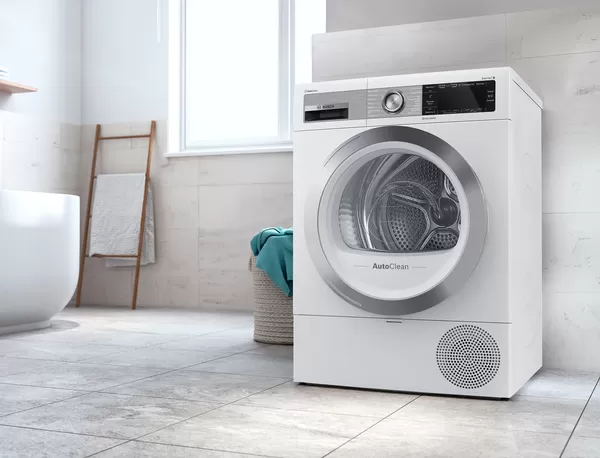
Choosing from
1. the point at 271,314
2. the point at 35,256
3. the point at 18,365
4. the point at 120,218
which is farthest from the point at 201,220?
the point at 18,365

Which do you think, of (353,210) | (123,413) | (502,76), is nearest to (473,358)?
(353,210)

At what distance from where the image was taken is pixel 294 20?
4.33 metres

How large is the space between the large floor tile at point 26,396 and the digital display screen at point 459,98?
48.5 inches

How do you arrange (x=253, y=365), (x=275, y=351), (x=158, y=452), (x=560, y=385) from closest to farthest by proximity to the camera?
1. (x=158, y=452)
2. (x=560, y=385)
3. (x=253, y=365)
4. (x=275, y=351)

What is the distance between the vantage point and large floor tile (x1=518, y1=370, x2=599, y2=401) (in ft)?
6.78

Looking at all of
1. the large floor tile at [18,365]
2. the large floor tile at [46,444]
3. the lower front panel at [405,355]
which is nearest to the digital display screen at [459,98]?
the lower front panel at [405,355]

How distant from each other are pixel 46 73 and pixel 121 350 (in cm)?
241

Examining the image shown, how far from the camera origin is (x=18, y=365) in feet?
8.14

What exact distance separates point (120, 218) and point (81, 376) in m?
2.35

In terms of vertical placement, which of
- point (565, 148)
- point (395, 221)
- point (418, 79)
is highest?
point (418, 79)

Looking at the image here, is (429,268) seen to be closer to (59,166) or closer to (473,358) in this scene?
(473,358)

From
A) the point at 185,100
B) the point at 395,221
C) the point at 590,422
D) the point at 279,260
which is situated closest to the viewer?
the point at 590,422

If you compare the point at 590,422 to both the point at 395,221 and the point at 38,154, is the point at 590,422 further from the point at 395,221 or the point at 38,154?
the point at 38,154

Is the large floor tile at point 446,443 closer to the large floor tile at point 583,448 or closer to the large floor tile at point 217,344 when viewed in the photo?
the large floor tile at point 583,448
